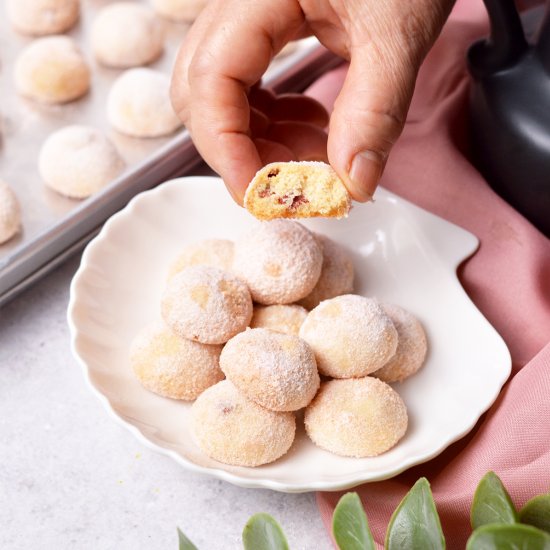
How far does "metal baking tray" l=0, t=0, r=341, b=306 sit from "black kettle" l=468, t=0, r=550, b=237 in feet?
1.48

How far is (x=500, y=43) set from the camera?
1.17 metres

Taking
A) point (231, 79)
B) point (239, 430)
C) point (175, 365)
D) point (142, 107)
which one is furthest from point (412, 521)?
point (142, 107)

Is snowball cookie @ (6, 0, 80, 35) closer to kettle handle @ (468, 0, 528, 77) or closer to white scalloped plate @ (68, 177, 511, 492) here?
white scalloped plate @ (68, 177, 511, 492)

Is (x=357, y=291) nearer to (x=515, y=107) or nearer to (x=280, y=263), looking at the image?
(x=280, y=263)

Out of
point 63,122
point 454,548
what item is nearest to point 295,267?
point 454,548

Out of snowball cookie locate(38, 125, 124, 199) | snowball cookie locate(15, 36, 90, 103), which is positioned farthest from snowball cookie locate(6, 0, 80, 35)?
snowball cookie locate(38, 125, 124, 199)

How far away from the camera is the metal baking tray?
3.97 feet

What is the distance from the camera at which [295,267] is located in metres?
1.02

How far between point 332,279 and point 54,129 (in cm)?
69

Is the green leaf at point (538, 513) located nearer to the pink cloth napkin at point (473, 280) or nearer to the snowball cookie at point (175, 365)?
the pink cloth napkin at point (473, 280)

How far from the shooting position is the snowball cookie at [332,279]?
109 centimetres

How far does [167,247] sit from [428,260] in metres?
0.39

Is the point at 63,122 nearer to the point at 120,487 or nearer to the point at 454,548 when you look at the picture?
the point at 120,487

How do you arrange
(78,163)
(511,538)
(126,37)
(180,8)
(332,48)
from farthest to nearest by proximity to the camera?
(180,8)
(126,37)
(78,163)
(332,48)
(511,538)
